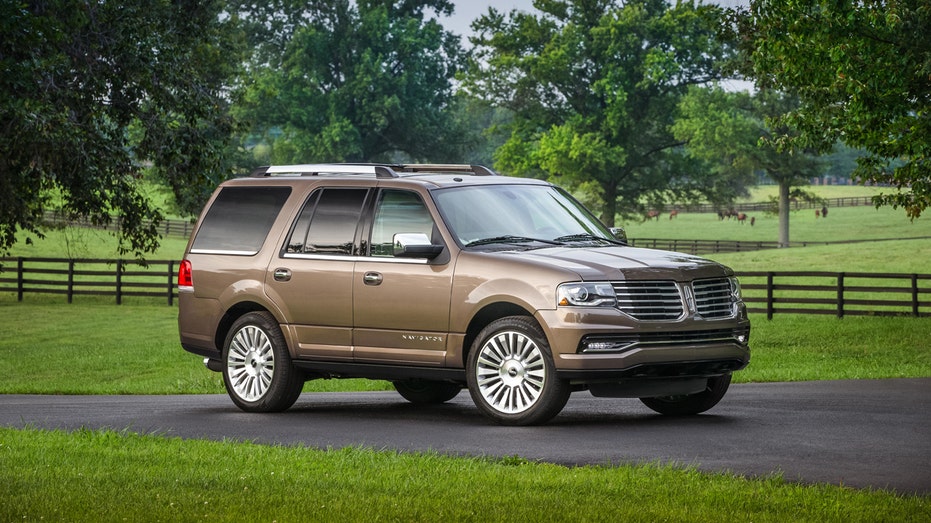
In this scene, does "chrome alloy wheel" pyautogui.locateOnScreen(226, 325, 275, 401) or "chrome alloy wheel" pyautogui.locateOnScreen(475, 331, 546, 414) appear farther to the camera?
"chrome alloy wheel" pyautogui.locateOnScreen(226, 325, 275, 401)

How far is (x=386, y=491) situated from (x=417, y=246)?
3801 millimetres

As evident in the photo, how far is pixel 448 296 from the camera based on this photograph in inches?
462

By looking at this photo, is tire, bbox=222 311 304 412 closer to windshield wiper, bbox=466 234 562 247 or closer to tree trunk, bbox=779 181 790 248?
windshield wiper, bbox=466 234 562 247

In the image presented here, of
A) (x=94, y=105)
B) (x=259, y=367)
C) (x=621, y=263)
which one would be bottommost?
(x=259, y=367)

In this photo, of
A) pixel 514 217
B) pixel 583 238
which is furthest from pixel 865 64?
pixel 514 217

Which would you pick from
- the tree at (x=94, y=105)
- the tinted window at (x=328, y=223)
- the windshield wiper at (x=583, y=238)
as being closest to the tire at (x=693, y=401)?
the windshield wiper at (x=583, y=238)

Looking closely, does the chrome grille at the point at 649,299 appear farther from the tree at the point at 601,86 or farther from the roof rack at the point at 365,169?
the tree at the point at 601,86

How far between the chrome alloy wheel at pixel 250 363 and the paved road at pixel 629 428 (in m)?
0.30

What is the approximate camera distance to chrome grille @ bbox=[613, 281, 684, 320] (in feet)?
36.5

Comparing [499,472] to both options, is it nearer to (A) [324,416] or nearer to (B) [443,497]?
(B) [443,497]

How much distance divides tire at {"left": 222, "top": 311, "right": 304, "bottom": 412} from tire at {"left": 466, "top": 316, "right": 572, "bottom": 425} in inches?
84.9

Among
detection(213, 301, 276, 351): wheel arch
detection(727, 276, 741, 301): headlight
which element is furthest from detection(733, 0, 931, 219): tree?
detection(213, 301, 276, 351): wheel arch

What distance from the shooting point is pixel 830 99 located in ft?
76.3

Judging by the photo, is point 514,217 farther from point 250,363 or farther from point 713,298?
point 250,363
